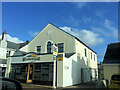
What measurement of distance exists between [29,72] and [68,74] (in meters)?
5.65

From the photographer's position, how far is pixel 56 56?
14.2 m

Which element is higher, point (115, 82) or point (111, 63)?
point (111, 63)

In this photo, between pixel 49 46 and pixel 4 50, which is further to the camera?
pixel 4 50

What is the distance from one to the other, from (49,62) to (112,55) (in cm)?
824

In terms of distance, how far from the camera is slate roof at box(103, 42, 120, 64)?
1425 centimetres

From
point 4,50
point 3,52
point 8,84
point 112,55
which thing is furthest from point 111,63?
point 4,50

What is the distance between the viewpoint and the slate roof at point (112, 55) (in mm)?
14245

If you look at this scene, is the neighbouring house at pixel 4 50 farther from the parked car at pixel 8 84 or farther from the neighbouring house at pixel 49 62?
the parked car at pixel 8 84

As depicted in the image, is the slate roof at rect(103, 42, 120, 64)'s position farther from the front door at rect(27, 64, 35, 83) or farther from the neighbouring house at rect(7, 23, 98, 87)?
the front door at rect(27, 64, 35, 83)

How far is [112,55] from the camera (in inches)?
596

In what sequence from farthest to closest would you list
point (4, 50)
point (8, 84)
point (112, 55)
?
→ 1. point (4, 50)
2. point (112, 55)
3. point (8, 84)

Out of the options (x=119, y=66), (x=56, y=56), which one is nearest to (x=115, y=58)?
(x=119, y=66)

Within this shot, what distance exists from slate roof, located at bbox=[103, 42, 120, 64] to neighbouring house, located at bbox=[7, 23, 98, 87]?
4.31m

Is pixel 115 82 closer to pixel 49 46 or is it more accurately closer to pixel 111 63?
pixel 111 63
